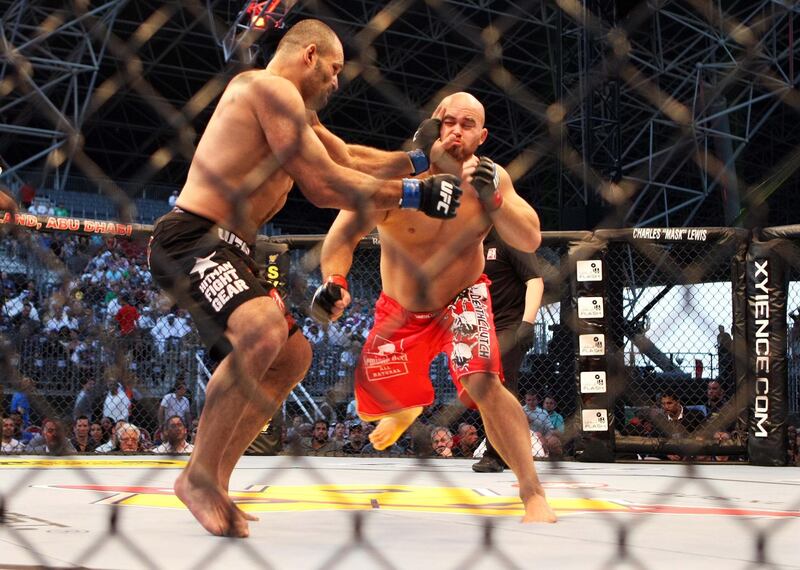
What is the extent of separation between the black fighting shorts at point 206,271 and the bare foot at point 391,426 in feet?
2.41

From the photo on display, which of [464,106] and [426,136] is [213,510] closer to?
[426,136]

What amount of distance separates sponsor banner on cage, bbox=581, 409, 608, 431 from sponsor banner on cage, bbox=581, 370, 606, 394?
0.10 m

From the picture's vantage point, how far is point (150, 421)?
573 cm

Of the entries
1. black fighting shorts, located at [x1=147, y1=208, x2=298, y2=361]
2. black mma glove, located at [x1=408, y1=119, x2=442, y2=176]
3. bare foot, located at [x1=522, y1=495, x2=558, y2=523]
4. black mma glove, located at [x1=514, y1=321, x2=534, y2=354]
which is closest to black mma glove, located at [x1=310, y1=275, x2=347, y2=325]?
black fighting shorts, located at [x1=147, y1=208, x2=298, y2=361]

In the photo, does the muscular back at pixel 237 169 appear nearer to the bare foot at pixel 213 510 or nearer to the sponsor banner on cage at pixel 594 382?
the bare foot at pixel 213 510

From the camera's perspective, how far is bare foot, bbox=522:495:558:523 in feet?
7.46

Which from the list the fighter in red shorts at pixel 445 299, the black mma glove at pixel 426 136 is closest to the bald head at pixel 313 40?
the black mma glove at pixel 426 136

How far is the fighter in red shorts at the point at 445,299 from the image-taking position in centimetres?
243

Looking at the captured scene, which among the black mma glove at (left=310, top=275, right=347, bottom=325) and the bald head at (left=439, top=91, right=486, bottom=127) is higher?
the bald head at (left=439, top=91, right=486, bottom=127)

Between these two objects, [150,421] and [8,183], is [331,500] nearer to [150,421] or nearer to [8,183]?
[150,421]

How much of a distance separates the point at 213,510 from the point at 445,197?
2.58 ft

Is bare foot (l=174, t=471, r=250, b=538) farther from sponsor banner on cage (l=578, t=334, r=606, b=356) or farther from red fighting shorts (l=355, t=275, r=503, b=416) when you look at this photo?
sponsor banner on cage (l=578, t=334, r=606, b=356)

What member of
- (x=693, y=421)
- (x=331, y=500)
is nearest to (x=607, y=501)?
(x=331, y=500)

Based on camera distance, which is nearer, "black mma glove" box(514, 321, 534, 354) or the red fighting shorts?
the red fighting shorts
